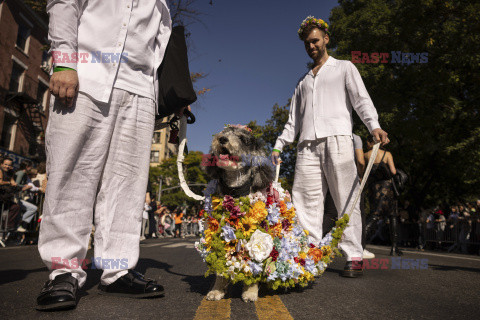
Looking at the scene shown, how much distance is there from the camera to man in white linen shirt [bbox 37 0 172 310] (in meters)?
2.38

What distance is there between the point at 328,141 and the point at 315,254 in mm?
1325

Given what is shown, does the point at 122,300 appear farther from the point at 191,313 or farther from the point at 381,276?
the point at 381,276

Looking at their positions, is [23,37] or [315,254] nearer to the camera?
[315,254]

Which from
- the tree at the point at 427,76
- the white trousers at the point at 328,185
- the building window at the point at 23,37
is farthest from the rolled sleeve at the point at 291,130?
the building window at the point at 23,37

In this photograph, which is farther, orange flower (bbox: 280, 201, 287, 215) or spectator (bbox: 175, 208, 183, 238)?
spectator (bbox: 175, 208, 183, 238)

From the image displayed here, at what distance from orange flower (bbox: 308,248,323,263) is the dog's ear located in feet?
2.65

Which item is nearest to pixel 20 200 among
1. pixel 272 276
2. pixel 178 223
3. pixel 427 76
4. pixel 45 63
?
pixel 272 276

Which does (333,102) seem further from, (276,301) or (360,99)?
(276,301)

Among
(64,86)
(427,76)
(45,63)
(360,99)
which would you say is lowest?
(64,86)

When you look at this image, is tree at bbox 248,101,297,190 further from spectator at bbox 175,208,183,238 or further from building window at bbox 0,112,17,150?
building window at bbox 0,112,17,150

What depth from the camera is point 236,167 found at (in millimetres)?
2758

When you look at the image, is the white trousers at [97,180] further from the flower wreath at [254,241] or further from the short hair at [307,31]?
the short hair at [307,31]

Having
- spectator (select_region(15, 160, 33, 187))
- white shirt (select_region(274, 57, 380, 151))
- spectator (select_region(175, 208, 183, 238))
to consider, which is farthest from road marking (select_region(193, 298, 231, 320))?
spectator (select_region(175, 208, 183, 238))

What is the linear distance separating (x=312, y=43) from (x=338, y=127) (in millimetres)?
1025
